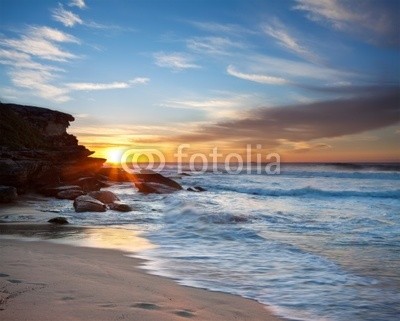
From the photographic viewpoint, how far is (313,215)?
1517 centimetres

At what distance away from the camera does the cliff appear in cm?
1895

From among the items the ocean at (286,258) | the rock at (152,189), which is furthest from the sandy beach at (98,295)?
the rock at (152,189)

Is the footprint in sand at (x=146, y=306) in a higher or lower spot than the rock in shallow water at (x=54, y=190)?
lower

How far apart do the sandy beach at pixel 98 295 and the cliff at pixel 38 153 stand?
45.5 ft

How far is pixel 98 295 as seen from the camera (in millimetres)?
4402

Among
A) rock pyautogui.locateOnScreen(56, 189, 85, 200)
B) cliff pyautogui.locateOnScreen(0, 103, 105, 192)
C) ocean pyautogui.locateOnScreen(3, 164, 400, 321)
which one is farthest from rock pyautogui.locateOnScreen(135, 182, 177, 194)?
ocean pyautogui.locateOnScreen(3, 164, 400, 321)

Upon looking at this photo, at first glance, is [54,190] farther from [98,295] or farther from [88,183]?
[98,295]

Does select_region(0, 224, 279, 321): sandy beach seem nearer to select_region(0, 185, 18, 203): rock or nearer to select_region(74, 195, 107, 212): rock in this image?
select_region(74, 195, 107, 212): rock

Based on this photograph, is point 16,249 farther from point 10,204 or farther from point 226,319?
point 10,204

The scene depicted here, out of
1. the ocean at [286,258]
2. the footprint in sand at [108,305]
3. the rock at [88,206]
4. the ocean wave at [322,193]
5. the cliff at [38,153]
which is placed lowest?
the ocean wave at [322,193]

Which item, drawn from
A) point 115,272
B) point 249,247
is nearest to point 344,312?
point 115,272

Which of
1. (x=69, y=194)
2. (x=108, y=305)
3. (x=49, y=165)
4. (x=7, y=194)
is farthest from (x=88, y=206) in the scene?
(x=108, y=305)

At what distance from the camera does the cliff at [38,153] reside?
62.2 feet

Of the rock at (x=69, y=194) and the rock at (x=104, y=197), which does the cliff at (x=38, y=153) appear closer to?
the rock at (x=69, y=194)
